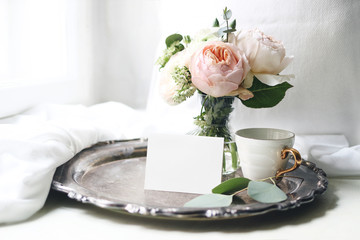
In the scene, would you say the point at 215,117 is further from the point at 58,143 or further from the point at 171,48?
the point at 58,143

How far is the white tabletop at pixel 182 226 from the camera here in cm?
59

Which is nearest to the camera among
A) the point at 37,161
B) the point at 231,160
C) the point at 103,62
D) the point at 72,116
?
the point at 37,161

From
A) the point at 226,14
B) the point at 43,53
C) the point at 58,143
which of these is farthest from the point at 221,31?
the point at 43,53

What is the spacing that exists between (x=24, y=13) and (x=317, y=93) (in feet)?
2.41

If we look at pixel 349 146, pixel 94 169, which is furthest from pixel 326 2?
pixel 94 169

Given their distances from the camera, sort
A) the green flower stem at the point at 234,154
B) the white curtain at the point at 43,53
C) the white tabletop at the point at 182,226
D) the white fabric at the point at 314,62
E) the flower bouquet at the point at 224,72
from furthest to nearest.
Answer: the white curtain at the point at 43,53
the white fabric at the point at 314,62
the green flower stem at the point at 234,154
the flower bouquet at the point at 224,72
the white tabletop at the point at 182,226

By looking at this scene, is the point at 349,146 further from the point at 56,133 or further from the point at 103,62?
the point at 103,62

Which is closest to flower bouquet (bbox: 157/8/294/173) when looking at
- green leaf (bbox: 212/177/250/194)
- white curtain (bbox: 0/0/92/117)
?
green leaf (bbox: 212/177/250/194)

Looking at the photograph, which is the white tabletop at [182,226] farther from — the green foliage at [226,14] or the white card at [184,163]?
the green foliage at [226,14]

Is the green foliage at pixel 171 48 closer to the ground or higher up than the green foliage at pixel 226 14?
closer to the ground

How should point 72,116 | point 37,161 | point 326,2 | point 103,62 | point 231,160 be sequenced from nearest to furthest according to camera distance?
point 37,161
point 231,160
point 326,2
point 72,116
point 103,62

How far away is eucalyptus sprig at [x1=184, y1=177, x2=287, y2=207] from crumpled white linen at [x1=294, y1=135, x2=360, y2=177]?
24 centimetres

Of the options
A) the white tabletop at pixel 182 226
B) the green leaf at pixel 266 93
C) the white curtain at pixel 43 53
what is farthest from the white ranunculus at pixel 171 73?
the white curtain at pixel 43 53

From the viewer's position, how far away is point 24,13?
1.10 meters
